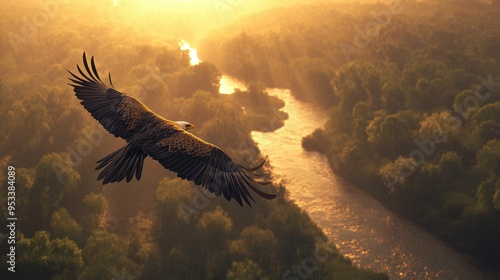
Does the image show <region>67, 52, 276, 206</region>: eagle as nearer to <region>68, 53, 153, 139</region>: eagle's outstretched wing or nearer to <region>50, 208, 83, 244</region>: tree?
<region>68, 53, 153, 139</region>: eagle's outstretched wing

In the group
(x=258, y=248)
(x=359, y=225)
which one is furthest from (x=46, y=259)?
(x=359, y=225)

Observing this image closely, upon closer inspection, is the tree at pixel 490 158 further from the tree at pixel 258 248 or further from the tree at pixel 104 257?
the tree at pixel 104 257

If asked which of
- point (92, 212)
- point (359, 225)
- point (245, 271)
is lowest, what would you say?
point (245, 271)

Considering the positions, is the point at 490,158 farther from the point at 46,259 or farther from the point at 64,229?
the point at 46,259

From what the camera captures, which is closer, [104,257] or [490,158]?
[104,257]

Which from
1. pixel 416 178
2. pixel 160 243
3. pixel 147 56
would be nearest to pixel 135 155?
pixel 160 243

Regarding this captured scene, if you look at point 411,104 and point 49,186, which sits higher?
point 411,104

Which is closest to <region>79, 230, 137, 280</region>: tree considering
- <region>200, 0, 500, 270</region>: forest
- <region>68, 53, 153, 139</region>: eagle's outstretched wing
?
<region>68, 53, 153, 139</region>: eagle's outstretched wing

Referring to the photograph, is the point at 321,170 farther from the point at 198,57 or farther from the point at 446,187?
the point at 198,57
